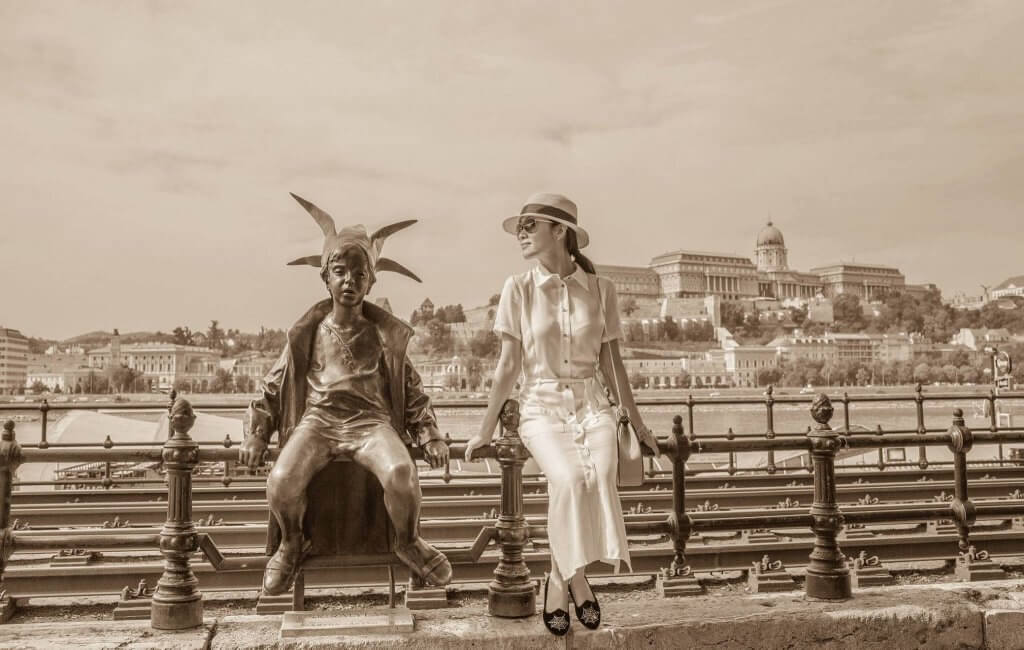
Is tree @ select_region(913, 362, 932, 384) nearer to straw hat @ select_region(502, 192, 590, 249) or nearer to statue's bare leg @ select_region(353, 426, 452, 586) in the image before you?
straw hat @ select_region(502, 192, 590, 249)

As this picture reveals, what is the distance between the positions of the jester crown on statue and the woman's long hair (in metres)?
0.65

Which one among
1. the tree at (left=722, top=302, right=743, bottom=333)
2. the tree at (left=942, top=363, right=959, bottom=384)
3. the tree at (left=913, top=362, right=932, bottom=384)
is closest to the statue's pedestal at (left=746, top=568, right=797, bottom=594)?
the tree at (left=913, top=362, right=932, bottom=384)

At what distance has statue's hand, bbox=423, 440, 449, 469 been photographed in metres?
3.65

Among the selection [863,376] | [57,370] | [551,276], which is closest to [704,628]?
[551,276]

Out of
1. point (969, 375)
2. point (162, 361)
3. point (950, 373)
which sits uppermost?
point (162, 361)

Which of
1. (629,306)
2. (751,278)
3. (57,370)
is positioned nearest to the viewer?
(57,370)

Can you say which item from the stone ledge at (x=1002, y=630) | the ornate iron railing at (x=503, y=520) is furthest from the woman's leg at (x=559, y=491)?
the stone ledge at (x=1002, y=630)

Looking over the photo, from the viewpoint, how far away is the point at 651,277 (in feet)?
580

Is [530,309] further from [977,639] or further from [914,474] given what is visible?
[914,474]

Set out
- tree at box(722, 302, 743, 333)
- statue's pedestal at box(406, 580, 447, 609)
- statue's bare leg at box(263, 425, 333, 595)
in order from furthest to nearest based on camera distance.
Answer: tree at box(722, 302, 743, 333), statue's pedestal at box(406, 580, 447, 609), statue's bare leg at box(263, 425, 333, 595)

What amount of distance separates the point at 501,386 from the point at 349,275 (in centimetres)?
74

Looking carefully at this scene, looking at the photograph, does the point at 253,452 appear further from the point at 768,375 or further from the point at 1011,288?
the point at 1011,288

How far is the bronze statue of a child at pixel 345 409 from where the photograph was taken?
3.51m

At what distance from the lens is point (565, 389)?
3648 mm
